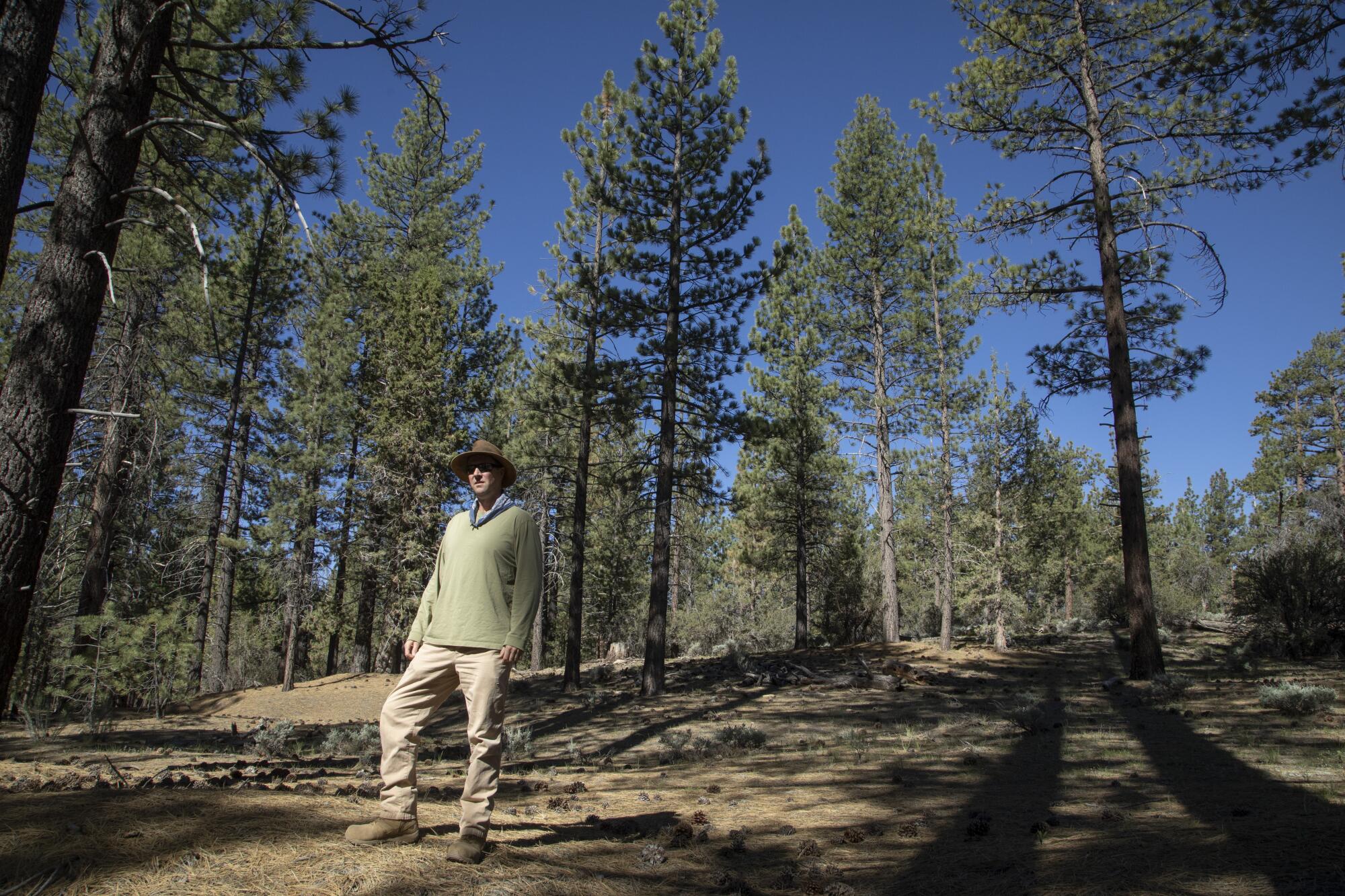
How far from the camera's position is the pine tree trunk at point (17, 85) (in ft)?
13.4

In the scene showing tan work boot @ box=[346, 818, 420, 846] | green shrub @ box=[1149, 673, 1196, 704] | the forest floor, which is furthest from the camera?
green shrub @ box=[1149, 673, 1196, 704]

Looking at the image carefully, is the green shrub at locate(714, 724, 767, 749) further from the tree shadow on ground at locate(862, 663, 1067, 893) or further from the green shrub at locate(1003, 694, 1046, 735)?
the green shrub at locate(1003, 694, 1046, 735)

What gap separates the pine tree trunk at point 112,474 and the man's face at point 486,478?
9458 millimetres

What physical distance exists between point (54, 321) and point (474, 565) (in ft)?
9.50

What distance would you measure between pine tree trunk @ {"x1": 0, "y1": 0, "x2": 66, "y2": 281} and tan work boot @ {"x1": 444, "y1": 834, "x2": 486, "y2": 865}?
13.3 ft

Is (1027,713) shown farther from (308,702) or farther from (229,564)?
(229,564)

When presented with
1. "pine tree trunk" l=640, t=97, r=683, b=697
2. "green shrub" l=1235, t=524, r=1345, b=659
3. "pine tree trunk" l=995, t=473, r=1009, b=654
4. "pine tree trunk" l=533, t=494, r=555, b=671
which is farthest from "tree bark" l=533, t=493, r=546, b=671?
"green shrub" l=1235, t=524, r=1345, b=659

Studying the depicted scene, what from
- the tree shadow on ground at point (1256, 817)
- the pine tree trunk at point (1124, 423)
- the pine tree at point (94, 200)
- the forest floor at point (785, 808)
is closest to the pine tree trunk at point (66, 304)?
the pine tree at point (94, 200)

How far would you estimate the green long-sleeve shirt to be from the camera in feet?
12.1

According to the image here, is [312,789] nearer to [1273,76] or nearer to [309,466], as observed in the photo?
[1273,76]

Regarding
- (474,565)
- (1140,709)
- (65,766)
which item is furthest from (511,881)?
(1140,709)

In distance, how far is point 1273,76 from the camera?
733 cm

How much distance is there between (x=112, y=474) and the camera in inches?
488

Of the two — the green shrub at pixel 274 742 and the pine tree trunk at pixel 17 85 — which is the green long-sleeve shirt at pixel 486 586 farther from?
the green shrub at pixel 274 742
